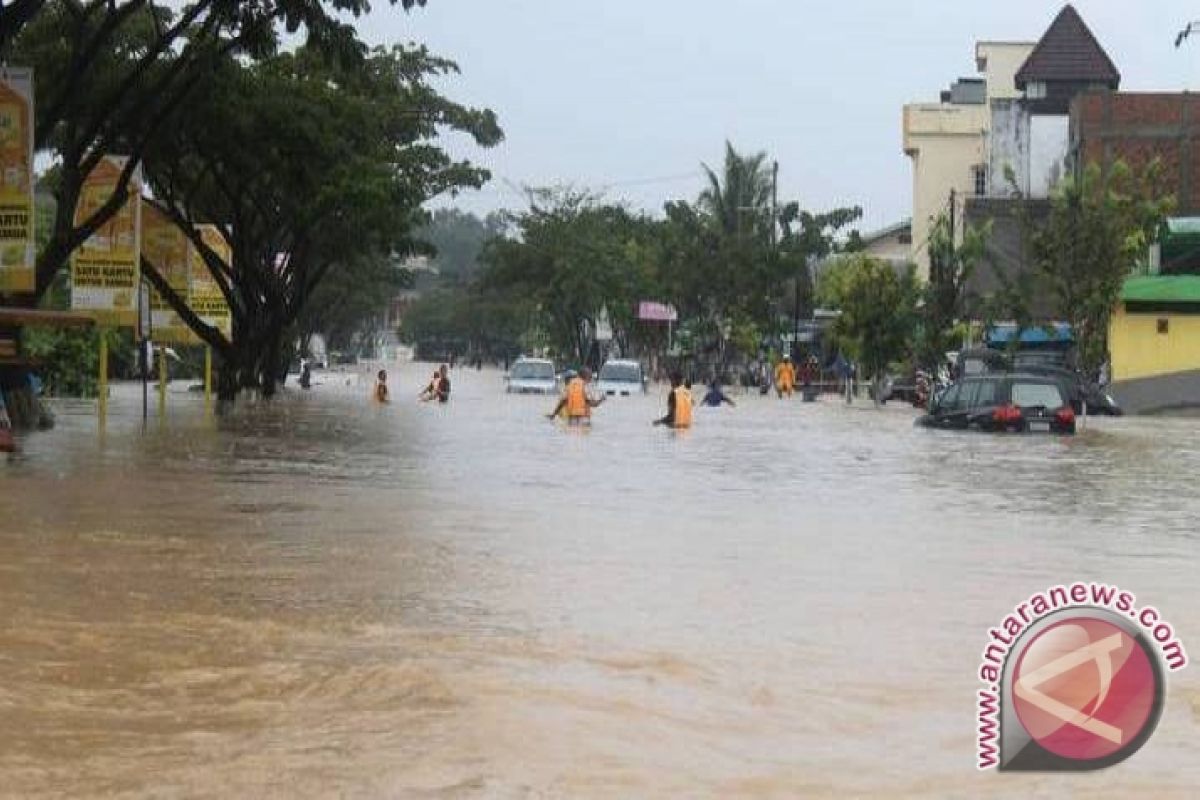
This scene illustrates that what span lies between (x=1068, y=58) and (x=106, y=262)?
50.4 m

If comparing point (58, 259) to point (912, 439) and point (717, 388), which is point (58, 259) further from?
point (717, 388)

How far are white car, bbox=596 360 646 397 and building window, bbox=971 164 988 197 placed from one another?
838 inches

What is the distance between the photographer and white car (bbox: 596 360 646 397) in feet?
194

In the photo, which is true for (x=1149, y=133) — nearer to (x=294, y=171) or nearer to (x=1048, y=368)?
(x=1048, y=368)

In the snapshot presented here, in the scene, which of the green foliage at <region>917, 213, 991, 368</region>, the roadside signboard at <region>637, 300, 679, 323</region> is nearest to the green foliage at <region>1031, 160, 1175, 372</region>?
the green foliage at <region>917, 213, 991, 368</region>

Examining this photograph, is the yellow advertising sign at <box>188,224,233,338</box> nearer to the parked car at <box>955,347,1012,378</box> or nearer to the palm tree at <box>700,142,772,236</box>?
the parked car at <box>955,347,1012,378</box>

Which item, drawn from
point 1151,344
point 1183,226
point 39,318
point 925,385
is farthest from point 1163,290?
point 39,318

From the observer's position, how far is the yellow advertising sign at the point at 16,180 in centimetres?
2222

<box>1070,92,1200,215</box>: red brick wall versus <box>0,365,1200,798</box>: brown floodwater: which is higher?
<box>1070,92,1200,215</box>: red brick wall

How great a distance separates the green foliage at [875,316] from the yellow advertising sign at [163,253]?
22230 millimetres

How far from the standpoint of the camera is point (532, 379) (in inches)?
2343

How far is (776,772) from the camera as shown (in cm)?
724

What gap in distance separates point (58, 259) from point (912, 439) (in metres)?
13.9

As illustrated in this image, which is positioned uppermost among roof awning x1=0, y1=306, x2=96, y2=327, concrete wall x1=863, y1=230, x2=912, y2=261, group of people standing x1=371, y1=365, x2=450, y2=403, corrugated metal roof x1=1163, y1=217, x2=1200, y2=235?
concrete wall x1=863, y1=230, x2=912, y2=261
